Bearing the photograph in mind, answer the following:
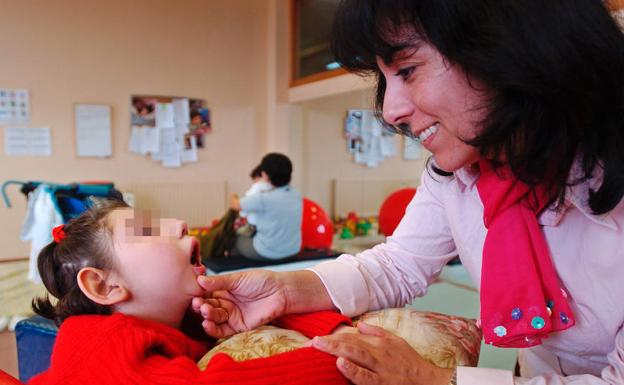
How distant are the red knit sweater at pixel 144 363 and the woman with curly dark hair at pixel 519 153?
0.05 meters

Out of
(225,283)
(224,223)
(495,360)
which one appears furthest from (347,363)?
(224,223)

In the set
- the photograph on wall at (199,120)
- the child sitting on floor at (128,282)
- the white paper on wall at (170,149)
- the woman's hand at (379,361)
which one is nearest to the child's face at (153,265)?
the child sitting on floor at (128,282)

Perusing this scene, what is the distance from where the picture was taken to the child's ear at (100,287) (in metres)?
0.86

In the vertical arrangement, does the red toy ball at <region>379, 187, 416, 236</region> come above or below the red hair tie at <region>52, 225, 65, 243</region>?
below

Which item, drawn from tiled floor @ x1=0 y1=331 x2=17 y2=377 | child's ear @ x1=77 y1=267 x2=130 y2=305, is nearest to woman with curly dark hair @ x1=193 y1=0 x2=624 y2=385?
child's ear @ x1=77 y1=267 x2=130 y2=305

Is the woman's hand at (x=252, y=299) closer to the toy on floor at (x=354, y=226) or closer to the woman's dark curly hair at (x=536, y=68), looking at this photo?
the woman's dark curly hair at (x=536, y=68)

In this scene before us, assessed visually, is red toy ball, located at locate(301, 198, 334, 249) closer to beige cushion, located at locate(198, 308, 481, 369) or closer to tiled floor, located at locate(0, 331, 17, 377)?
tiled floor, located at locate(0, 331, 17, 377)

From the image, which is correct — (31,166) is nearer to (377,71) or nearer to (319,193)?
(319,193)

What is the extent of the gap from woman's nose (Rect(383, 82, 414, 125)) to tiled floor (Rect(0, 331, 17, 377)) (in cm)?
204

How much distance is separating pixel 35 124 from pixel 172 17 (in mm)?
1818

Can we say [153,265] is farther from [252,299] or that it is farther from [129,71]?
[129,71]

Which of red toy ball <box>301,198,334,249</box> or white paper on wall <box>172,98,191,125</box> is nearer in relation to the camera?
red toy ball <box>301,198,334,249</box>

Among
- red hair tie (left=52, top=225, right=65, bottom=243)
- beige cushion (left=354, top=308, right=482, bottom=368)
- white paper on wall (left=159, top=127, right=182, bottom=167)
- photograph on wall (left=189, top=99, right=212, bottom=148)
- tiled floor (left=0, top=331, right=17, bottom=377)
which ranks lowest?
tiled floor (left=0, top=331, right=17, bottom=377)

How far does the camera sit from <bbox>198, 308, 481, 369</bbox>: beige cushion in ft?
2.42
